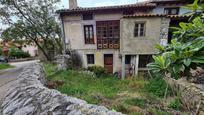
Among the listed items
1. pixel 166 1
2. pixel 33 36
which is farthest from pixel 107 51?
pixel 33 36

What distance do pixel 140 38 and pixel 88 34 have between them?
4.52 m

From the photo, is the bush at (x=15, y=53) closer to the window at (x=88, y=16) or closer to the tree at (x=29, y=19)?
the tree at (x=29, y=19)

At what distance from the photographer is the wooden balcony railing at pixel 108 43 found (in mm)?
13617

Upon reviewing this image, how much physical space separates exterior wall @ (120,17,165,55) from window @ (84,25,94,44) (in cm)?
289

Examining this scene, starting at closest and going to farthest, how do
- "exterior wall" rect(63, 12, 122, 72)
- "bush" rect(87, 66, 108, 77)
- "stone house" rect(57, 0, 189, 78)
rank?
"stone house" rect(57, 0, 189, 78) → "bush" rect(87, 66, 108, 77) → "exterior wall" rect(63, 12, 122, 72)

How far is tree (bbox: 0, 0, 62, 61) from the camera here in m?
16.5

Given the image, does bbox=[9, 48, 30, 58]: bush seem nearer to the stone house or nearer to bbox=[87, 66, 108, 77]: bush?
the stone house

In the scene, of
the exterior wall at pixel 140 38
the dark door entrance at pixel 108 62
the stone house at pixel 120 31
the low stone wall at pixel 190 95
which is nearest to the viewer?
the low stone wall at pixel 190 95

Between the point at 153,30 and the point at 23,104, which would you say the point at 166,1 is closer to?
the point at 153,30

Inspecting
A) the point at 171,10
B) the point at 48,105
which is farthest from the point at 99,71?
the point at 48,105

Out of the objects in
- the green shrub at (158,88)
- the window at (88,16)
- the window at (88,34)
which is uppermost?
the window at (88,16)

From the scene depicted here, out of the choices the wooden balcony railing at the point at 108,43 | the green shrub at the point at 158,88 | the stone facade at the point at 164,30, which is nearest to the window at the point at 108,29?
the wooden balcony railing at the point at 108,43

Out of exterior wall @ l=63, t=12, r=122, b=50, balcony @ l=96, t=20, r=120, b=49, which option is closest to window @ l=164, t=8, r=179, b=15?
exterior wall @ l=63, t=12, r=122, b=50

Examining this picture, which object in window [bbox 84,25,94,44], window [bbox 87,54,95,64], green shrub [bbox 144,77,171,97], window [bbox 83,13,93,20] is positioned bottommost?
green shrub [bbox 144,77,171,97]
